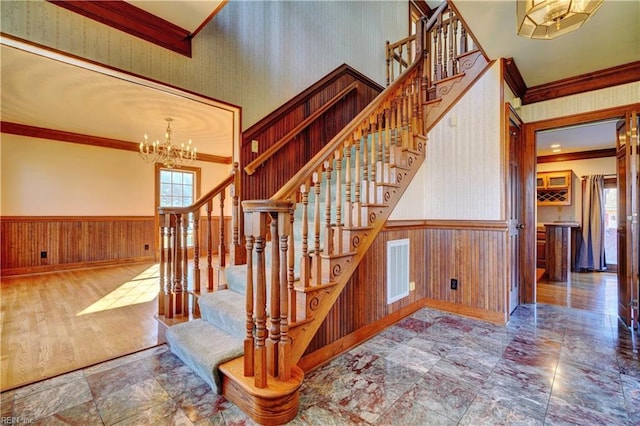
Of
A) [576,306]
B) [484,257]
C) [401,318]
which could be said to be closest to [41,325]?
[401,318]

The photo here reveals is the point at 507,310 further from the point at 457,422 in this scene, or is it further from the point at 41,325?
the point at 41,325

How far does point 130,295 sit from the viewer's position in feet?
12.5

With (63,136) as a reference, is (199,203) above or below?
below

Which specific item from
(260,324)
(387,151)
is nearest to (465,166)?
(387,151)

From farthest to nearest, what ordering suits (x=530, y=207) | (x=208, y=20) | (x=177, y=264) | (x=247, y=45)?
(x=530, y=207) → (x=247, y=45) → (x=177, y=264) → (x=208, y=20)

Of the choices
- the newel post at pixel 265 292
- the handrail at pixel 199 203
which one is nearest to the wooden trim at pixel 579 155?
the handrail at pixel 199 203

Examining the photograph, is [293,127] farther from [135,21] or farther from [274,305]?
[274,305]

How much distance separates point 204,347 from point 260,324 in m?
0.63

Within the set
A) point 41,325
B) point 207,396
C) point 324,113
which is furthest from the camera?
point 324,113

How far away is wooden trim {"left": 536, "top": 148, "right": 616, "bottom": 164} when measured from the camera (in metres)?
5.91

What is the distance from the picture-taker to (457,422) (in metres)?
1.53

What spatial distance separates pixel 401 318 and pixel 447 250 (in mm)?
955

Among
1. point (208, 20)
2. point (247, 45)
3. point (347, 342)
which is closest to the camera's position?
point (347, 342)

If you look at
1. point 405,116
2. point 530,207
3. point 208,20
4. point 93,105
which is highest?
point 208,20
